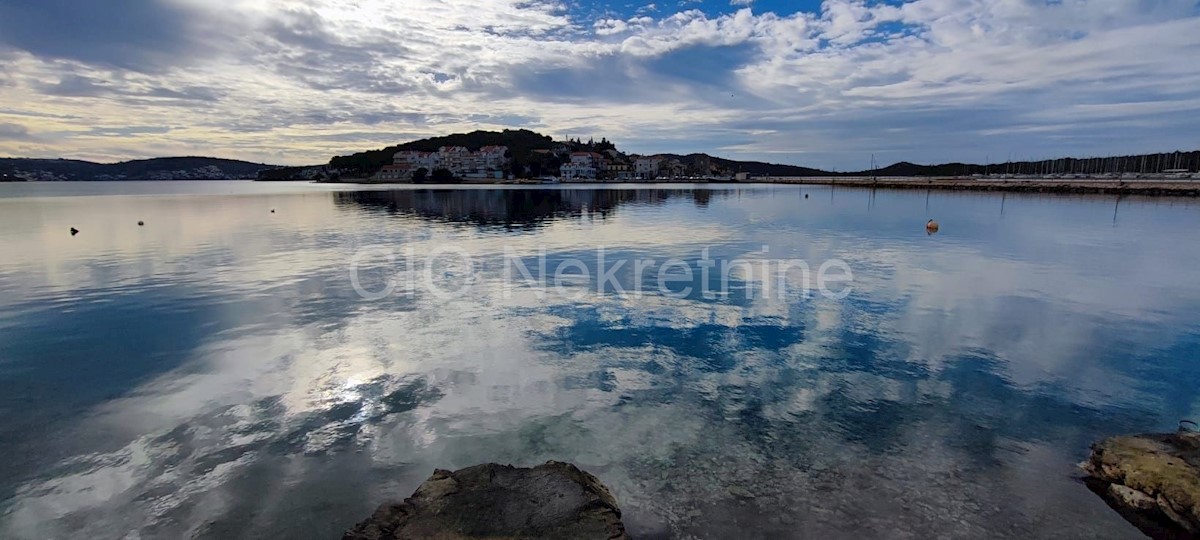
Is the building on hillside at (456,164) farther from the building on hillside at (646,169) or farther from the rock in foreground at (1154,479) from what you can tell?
the rock in foreground at (1154,479)

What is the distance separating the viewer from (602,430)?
7352mm

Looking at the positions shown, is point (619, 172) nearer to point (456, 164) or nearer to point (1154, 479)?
point (456, 164)

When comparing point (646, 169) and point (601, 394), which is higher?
point (646, 169)

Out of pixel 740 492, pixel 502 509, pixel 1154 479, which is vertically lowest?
pixel 740 492

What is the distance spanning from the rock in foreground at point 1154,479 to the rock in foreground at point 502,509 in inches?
206

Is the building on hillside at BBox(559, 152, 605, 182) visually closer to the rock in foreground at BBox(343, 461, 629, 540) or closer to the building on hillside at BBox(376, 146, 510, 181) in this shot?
the building on hillside at BBox(376, 146, 510, 181)

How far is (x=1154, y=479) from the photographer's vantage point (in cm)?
560

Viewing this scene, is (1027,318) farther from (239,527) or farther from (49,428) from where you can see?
(49,428)

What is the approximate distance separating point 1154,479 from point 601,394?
6.30 meters

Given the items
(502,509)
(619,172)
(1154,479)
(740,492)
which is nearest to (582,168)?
(619,172)

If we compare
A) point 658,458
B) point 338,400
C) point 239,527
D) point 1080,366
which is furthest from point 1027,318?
point 239,527

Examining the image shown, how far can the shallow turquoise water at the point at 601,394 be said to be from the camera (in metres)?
5.71

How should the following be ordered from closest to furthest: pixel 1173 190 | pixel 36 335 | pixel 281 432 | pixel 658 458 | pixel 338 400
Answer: pixel 658 458 < pixel 281 432 < pixel 338 400 < pixel 36 335 < pixel 1173 190

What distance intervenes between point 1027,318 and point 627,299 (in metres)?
9.29
